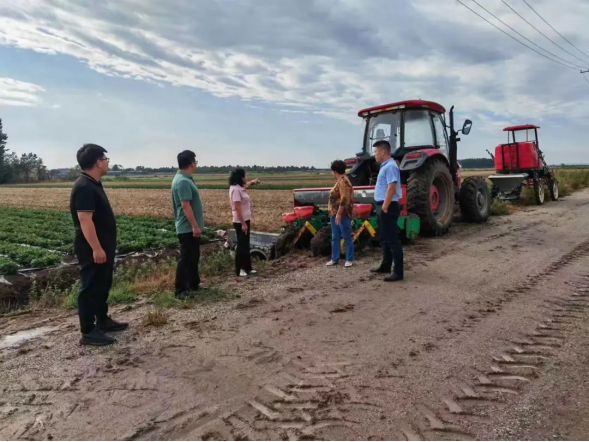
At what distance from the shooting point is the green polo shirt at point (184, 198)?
5.07 metres

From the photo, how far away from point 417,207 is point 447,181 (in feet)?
4.47

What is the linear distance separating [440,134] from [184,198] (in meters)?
6.09

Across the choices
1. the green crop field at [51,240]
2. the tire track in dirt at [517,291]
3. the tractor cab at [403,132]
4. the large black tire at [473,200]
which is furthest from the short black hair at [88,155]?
the large black tire at [473,200]

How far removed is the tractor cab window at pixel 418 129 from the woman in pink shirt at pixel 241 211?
12.5ft

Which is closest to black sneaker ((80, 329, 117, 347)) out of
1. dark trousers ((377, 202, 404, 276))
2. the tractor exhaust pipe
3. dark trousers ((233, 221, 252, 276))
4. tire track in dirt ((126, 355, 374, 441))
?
tire track in dirt ((126, 355, 374, 441))

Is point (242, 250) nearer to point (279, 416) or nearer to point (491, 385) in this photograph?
point (279, 416)

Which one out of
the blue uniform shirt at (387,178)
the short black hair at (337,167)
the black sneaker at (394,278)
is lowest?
the black sneaker at (394,278)

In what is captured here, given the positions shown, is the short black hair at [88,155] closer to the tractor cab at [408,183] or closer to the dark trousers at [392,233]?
the dark trousers at [392,233]

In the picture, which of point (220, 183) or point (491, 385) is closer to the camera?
point (491, 385)

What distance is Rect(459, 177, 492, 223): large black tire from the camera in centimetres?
1004

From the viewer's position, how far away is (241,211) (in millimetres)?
6000

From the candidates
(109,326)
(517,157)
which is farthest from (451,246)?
(517,157)

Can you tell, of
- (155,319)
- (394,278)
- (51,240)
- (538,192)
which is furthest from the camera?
(538,192)

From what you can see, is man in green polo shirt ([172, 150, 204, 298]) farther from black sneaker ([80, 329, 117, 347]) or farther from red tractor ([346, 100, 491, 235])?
red tractor ([346, 100, 491, 235])
